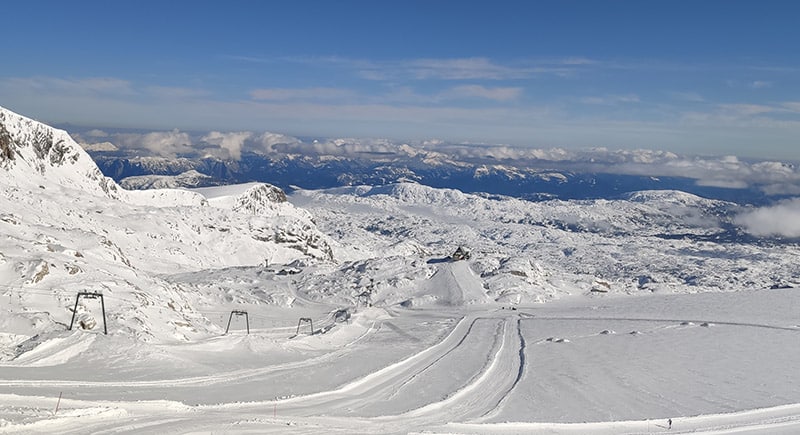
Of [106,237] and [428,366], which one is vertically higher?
[106,237]

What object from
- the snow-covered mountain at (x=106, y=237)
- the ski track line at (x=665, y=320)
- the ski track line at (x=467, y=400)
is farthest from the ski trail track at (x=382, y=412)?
the ski track line at (x=665, y=320)

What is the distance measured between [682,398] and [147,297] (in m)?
28.2

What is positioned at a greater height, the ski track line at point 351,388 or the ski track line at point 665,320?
the ski track line at point 351,388

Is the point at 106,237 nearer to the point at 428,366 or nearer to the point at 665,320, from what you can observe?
the point at 428,366

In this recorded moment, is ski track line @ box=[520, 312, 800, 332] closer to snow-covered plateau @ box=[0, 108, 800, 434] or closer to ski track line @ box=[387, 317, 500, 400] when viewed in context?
snow-covered plateau @ box=[0, 108, 800, 434]

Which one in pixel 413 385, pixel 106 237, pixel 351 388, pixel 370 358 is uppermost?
pixel 351 388

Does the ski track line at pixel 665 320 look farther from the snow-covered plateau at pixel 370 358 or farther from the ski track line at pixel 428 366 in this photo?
the ski track line at pixel 428 366

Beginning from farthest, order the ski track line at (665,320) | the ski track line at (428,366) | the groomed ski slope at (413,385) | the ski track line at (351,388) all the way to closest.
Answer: the ski track line at (665,320)
the ski track line at (428,366)
the ski track line at (351,388)
the groomed ski slope at (413,385)

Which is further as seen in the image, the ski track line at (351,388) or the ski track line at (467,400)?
the ski track line at (467,400)

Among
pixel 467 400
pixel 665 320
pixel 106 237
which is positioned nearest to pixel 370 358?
pixel 467 400

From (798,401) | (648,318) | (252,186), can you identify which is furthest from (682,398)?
(252,186)

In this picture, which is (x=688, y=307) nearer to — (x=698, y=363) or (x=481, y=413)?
(x=698, y=363)

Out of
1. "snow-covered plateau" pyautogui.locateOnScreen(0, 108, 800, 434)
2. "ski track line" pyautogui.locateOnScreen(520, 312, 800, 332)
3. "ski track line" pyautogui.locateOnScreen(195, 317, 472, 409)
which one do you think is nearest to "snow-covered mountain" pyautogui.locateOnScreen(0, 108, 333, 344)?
"snow-covered plateau" pyautogui.locateOnScreen(0, 108, 800, 434)

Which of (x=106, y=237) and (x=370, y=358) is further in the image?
(x=106, y=237)
